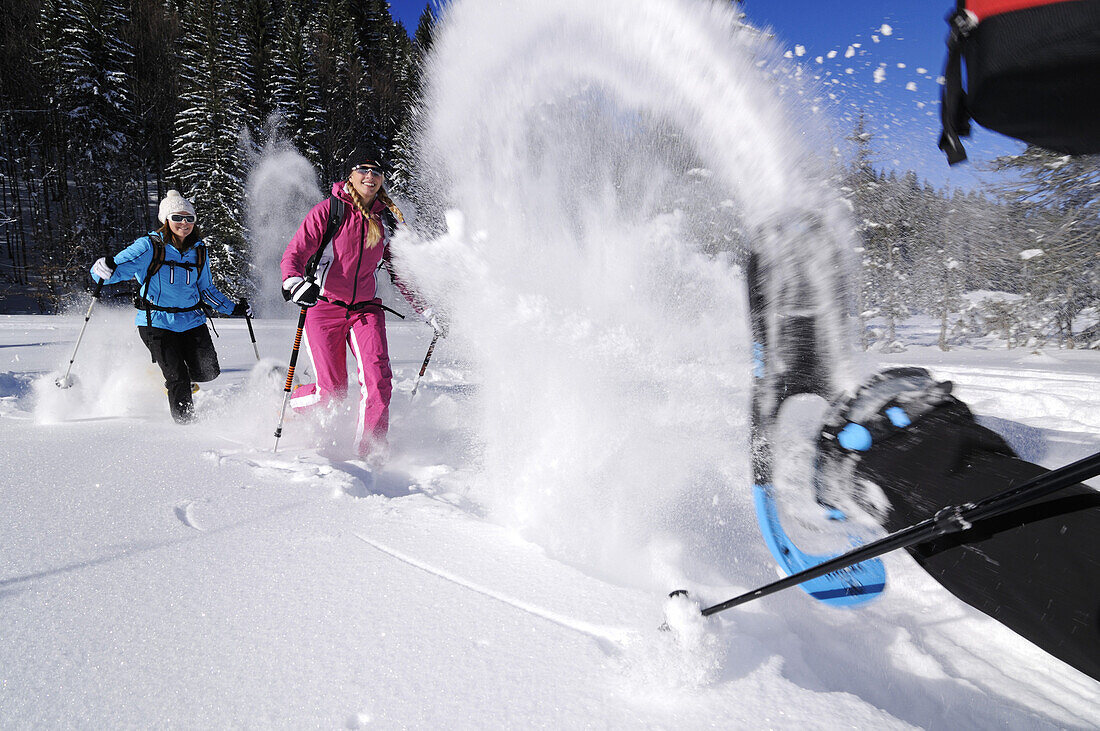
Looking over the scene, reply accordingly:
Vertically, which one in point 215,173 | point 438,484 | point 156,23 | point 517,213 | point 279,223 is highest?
point 156,23

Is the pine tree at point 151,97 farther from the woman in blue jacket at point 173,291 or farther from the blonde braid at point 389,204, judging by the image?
the blonde braid at point 389,204

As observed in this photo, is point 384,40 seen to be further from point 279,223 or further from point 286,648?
point 286,648

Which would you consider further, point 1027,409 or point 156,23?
point 156,23

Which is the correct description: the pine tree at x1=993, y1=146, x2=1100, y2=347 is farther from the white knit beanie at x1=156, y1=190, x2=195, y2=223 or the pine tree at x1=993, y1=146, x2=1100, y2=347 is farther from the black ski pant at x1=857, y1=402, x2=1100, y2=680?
the white knit beanie at x1=156, y1=190, x2=195, y2=223

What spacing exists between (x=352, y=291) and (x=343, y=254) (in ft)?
0.83

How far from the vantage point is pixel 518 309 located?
370 cm

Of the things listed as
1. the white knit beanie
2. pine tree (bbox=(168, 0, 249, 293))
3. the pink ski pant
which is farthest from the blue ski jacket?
pine tree (bbox=(168, 0, 249, 293))

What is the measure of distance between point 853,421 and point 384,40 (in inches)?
1757

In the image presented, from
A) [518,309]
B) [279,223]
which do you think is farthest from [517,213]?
[279,223]

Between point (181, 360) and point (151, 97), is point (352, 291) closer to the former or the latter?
point (181, 360)

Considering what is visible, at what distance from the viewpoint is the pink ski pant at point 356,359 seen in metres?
3.71

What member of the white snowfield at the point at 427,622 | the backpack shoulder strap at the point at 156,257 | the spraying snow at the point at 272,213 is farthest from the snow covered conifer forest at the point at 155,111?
the white snowfield at the point at 427,622

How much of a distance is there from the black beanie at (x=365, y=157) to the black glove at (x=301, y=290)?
831 millimetres

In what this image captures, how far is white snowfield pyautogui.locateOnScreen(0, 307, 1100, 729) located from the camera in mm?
1140
